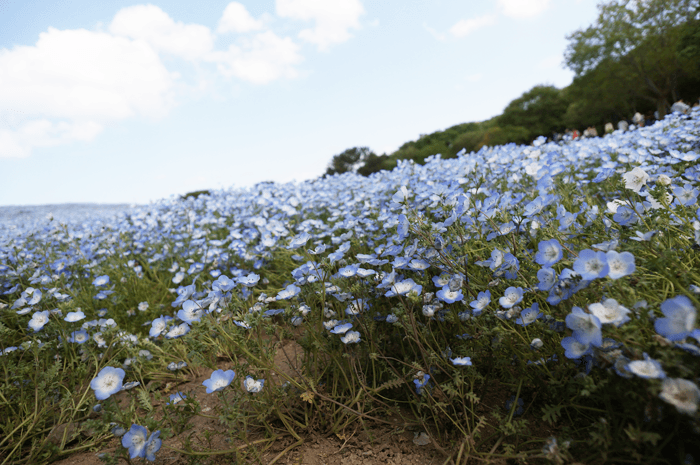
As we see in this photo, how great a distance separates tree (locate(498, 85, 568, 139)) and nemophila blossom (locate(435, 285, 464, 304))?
2129 centimetres

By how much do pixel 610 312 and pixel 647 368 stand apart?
0.59 ft

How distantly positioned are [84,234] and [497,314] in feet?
20.2

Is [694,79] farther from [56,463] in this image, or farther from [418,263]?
[56,463]

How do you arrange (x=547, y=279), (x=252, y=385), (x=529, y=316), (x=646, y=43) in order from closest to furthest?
(x=547, y=279) → (x=529, y=316) → (x=252, y=385) → (x=646, y=43)

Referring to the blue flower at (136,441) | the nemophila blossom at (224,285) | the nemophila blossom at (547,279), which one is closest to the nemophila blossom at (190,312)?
the nemophila blossom at (224,285)

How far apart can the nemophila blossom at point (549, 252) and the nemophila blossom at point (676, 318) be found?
370 mm

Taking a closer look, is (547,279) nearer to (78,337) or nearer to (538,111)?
(78,337)

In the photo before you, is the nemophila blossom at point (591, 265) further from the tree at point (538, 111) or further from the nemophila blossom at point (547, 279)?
the tree at point (538, 111)

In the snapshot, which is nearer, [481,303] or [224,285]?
[481,303]

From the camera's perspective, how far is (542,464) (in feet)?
4.77

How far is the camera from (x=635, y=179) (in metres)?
1.83

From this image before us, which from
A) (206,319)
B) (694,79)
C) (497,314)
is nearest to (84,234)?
(206,319)

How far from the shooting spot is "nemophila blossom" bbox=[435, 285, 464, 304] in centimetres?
164

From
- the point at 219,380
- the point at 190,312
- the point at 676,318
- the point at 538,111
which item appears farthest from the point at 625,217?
the point at 538,111
